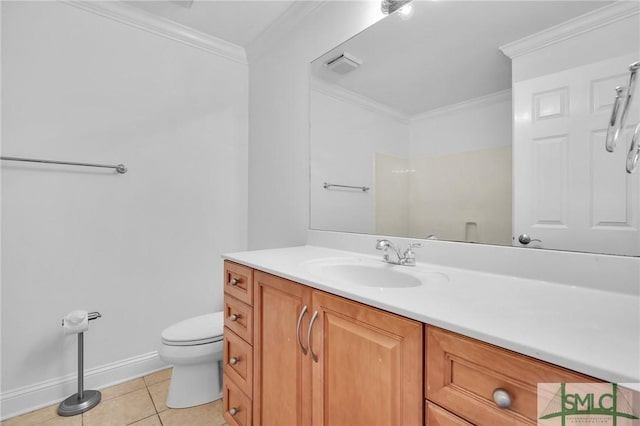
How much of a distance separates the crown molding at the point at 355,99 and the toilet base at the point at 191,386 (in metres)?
1.66

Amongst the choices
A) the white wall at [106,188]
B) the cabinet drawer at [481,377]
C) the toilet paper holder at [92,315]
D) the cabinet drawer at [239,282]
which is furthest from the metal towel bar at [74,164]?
the cabinet drawer at [481,377]

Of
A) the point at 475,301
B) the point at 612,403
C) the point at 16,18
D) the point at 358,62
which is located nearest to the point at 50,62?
the point at 16,18

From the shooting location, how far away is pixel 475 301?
707 mm

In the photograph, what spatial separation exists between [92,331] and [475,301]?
2.10 m

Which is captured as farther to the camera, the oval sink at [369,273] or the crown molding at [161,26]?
the crown molding at [161,26]

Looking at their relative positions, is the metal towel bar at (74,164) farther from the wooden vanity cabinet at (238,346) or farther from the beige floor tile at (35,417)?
the beige floor tile at (35,417)

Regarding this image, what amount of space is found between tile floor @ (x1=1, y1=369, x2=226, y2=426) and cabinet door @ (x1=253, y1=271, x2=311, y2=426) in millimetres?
565

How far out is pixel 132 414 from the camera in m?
1.51

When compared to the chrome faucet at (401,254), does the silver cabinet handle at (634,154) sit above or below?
above

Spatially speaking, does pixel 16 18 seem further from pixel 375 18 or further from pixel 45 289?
pixel 375 18

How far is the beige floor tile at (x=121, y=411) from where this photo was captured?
4.80 ft

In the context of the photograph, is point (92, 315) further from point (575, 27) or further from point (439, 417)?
point (575, 27)

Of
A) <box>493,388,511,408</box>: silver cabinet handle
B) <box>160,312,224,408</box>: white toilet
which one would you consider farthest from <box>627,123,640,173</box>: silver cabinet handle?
<box>160,312,224,408</box>: white toilet

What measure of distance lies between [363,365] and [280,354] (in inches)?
15.5
